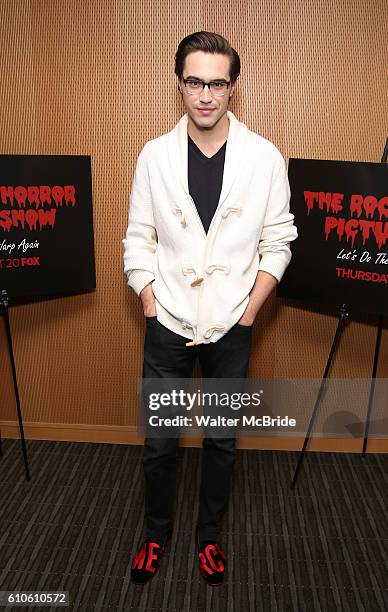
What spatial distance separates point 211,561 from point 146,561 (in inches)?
9.0

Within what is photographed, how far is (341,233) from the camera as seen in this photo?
2.38 metres

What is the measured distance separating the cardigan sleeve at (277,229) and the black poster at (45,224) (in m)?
0.89

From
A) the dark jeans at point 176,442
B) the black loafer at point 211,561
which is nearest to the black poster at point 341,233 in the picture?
the dark jeans at point 176,442

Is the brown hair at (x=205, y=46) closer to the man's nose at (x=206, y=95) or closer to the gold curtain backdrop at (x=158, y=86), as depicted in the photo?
the man's nose at (x=206, y=95)

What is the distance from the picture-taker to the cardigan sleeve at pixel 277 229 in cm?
200

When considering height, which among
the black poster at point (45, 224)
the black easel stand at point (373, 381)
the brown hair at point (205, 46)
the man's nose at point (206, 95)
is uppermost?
the brown hair at point (205, 46)

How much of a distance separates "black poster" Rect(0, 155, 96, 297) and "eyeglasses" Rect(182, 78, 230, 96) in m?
0.80

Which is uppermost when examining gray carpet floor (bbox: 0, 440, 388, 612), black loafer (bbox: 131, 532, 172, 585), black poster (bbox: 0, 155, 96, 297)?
black poster (bbox: 0, 155, 96, 297)

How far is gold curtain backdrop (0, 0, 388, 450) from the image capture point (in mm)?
2500

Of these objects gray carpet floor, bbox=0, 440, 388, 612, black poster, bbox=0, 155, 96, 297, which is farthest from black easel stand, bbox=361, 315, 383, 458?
black poster, bbox=0, 155, 96, 297

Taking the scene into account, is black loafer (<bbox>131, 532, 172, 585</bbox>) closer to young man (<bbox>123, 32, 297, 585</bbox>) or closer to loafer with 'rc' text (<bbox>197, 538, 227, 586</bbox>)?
young man (<bbox>123, 32, 297, 585</bbox>)

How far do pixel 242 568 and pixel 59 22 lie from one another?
228 cm

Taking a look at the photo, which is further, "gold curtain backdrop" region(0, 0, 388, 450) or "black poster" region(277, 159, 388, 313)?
"gold curtain backdrop" region(0, 0, 388, 450)

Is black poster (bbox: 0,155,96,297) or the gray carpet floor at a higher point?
black poster (bbox: 0,155,96,297)
